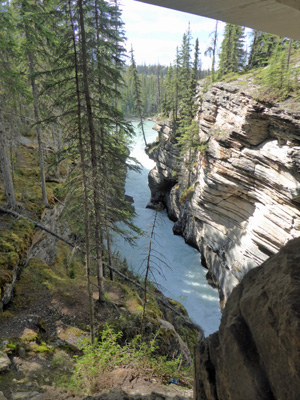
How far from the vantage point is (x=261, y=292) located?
322cm

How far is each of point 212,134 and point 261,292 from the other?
15.0 meters

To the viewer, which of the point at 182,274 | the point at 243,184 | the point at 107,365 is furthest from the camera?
the point at 182,274

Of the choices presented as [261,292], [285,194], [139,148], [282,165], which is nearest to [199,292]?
[285,194]

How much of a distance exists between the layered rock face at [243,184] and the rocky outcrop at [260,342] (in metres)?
9.96

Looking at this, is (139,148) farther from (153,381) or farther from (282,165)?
(153,381)

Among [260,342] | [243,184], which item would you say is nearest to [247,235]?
[243,184]

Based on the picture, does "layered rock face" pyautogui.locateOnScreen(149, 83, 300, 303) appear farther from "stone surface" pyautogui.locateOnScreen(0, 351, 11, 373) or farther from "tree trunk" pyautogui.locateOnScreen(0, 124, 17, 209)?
"stone surface" pyautogui.locateOnScreen(0, 351, 11, 373)

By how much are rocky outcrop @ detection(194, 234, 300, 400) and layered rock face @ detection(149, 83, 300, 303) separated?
32.7ft

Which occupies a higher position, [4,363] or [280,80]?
[280,80]

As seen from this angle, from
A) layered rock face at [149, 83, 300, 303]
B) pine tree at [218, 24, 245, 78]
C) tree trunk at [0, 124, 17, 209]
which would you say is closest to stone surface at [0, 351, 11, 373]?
tree trunk at [0, 124, 17, 209]

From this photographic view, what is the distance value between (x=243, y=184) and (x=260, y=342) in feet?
42.8

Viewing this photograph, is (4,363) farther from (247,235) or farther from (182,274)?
(182,274)

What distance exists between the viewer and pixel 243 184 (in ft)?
48.4

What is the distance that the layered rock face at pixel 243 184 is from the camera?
477 inches
